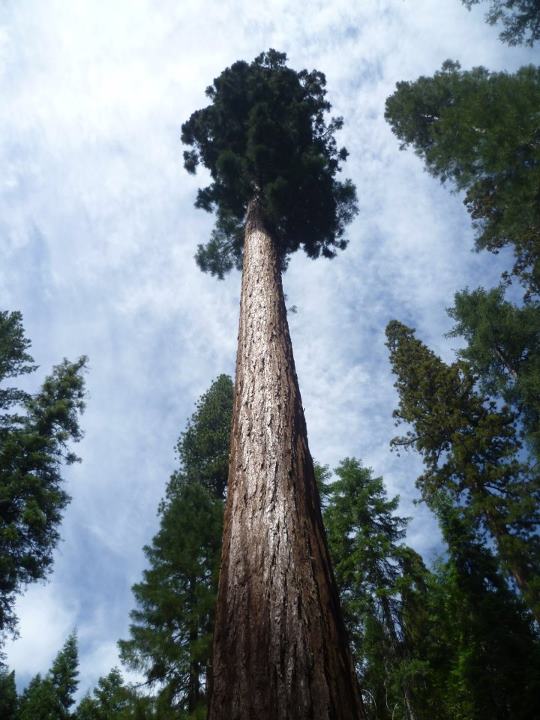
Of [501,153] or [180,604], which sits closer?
[180,604]

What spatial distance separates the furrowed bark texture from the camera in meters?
1.95

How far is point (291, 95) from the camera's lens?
43.0 ft

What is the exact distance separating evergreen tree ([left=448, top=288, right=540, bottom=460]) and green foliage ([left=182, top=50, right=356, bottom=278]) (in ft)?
30.4

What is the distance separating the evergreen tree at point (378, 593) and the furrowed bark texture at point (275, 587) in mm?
10202

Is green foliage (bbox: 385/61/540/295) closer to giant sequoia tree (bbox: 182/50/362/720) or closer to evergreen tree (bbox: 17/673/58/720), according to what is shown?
giant sequoia tree (bbox: 182/50/362/720)

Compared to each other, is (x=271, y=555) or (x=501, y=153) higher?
(x=501, y=153)

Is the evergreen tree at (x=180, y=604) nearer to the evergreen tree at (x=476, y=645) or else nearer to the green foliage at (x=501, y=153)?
the evergreen tree at (x=476, y=645)

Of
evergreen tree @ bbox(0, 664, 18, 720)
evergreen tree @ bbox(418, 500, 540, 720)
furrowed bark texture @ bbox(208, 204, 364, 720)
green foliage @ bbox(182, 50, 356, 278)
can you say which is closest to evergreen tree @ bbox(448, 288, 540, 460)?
evergreen tree @ bbox(418, 500, 540, 720)

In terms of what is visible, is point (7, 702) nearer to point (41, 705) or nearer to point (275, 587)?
point (41, 705)

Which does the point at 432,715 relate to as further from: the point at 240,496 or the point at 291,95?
the point at 291,95

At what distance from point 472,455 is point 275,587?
599 inches

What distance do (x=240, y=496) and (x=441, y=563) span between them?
71.2 ft

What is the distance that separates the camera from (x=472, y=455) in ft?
50.6

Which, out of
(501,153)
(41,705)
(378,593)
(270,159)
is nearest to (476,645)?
(378,593)
